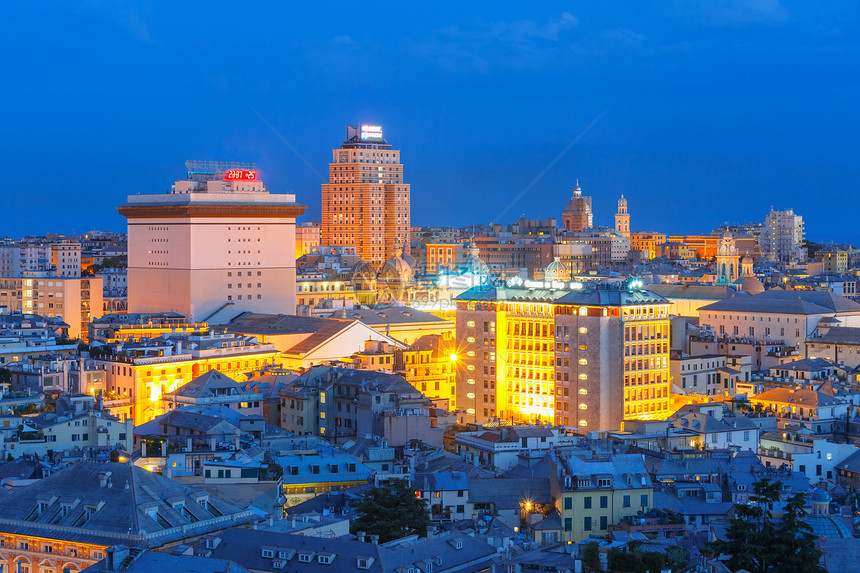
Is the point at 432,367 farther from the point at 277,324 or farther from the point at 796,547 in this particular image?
the point at 796,547

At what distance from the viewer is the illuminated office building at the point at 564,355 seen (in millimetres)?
91562

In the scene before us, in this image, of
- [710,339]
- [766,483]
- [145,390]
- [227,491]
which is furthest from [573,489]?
[710,339]

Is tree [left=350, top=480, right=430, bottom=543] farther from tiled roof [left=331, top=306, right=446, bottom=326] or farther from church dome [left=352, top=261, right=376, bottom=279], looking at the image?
church dome [left=352, top=261, right=376, bottom=279]

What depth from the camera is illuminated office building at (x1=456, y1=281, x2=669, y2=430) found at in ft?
300

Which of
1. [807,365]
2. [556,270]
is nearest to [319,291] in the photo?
[556,270]

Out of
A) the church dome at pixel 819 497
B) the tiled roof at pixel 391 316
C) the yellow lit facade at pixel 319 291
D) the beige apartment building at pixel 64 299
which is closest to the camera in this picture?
the church dome at pixel 819 497

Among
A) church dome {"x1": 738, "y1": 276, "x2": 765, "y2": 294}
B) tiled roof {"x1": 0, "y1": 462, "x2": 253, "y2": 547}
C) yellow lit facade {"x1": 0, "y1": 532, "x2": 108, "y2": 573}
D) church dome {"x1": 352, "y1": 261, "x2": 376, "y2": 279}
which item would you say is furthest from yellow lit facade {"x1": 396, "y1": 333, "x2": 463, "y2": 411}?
church dome {"x1": 738, "y1": 276, "x2": 765, "y2": 294}

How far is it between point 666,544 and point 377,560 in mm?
12945

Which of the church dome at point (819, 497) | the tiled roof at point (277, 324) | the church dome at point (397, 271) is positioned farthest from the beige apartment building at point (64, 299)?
the church dome at point (819, 497)

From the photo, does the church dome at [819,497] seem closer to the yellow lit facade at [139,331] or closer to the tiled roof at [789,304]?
the tiled roof at [789,304]

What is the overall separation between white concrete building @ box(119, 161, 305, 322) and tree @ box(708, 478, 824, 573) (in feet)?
283

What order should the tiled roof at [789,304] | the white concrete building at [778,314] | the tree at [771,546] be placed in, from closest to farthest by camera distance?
the tree at [771,546], the white concrete building at [778,314], the tiled roof at [789,304]

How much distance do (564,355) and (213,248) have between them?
50179mm

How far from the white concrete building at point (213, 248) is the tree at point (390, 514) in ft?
253
